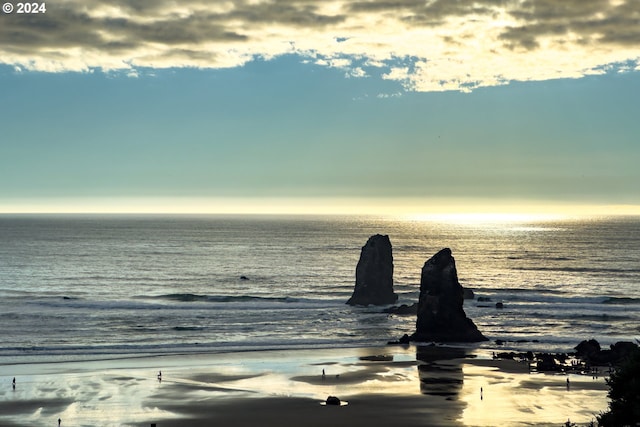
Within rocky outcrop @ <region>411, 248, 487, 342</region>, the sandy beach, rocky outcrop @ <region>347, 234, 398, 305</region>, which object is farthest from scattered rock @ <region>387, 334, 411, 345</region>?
rocky outcrop @ <region>347, 234, 398, 305</region>

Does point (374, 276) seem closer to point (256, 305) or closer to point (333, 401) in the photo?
point (256, 305)

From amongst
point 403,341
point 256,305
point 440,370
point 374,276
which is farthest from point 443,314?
point 256,305

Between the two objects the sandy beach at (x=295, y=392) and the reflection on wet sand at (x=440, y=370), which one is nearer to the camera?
the sandy beach at (x=295, y=392)

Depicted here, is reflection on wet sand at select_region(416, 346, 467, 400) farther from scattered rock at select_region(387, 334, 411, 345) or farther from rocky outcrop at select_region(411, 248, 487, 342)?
rocky outcrop at select_region(411, 248, 487, 342)

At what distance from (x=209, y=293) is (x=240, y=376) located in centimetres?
6211

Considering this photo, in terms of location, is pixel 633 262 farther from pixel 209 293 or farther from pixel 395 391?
pixel 395 391

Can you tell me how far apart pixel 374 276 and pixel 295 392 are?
5087cm

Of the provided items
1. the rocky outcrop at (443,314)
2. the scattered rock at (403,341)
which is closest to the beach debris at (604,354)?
the rocky outcrop at (443,314)

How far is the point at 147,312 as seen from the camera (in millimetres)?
95938

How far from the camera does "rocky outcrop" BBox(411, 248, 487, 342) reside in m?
75.1

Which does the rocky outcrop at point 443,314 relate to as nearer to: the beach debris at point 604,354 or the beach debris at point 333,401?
the beach debris at point 604,354

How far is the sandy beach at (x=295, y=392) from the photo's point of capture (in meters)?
46.4

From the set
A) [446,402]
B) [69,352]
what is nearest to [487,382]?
[446,402]

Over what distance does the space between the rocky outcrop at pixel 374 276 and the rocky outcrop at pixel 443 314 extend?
26.3 metres
